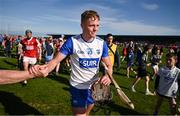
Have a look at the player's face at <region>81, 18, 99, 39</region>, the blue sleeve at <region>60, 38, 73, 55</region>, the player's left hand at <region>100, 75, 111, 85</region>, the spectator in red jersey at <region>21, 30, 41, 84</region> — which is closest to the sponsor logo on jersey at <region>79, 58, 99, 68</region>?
the blue sleeve at <region>60, 38, 73, 55</region>

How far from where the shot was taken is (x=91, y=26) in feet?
17.4

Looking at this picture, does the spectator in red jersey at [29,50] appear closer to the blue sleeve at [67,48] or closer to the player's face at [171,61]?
the player's face at [171,61]

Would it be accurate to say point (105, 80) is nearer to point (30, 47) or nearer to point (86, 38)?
point (86, 38)

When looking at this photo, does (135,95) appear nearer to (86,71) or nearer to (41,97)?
(41,97)

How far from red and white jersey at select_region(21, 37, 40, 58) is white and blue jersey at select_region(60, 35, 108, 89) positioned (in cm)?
767

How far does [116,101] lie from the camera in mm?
10461

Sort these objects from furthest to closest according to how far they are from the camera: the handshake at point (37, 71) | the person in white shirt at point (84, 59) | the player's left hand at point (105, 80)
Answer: the person in white shirt at point (84, 59), the player's left hand at point (105, 80), the handshake at point (37, 71)

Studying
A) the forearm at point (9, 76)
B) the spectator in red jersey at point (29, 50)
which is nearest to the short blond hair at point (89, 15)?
the forearm at point (9, 76)

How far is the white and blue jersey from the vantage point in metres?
5.55

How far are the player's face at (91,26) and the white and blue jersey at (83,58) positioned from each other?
0.83 ft

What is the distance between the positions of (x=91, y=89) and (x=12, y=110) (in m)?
3.74

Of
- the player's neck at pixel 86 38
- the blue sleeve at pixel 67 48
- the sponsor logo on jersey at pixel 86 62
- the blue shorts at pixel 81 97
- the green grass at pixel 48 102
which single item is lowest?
the green grass at pixel 48 102

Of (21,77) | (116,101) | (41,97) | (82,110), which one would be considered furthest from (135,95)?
(21,77)

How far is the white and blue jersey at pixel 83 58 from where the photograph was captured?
555cm
